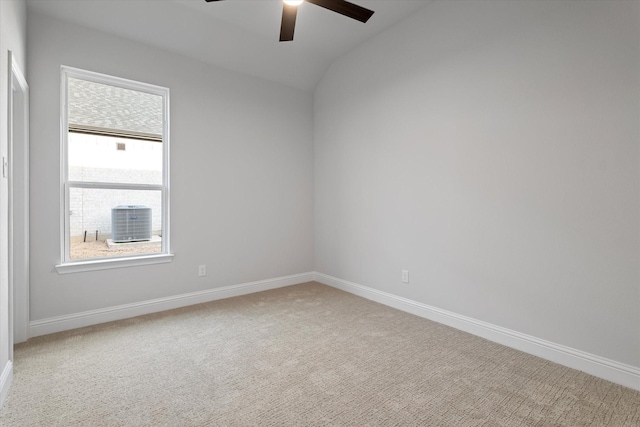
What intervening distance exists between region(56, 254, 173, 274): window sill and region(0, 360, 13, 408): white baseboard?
38.7 inches

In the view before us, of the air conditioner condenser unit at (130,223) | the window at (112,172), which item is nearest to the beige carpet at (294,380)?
the window at (112,172)

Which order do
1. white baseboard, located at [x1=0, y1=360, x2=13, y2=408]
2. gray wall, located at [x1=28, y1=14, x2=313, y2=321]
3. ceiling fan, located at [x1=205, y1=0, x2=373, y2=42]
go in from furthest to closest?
gray wall, located at [x1=28, y1=14, x2=313, y2=321], ceiling fan, located at [x1=205, y1=0, x2=373, y2=42], white baseboard, located at [x1=0, y1=360, x2=13, y2=408]

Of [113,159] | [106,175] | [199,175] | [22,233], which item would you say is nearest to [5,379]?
[22,233]

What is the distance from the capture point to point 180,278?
3.52m

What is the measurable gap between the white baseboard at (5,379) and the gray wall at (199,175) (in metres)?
0.87

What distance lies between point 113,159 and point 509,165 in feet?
11.9

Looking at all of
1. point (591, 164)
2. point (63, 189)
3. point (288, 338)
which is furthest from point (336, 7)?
point (63, 189)

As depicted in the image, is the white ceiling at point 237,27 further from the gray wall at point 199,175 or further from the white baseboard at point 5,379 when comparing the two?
the white baseboard at point 5,379

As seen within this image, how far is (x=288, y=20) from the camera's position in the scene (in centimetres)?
237

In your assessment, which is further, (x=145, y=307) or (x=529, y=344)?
(x=145, y=307)

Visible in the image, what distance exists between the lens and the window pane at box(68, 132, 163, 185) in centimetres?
300

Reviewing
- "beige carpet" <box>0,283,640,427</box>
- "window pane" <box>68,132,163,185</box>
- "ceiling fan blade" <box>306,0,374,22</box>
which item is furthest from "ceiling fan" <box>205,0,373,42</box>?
"beige carpet" <box>0,283,640,427</box>

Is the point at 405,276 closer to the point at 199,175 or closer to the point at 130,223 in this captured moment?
the point at 199,175

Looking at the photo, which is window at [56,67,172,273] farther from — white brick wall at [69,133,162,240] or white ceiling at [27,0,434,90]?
white ceiling at [27,0,434,90]
